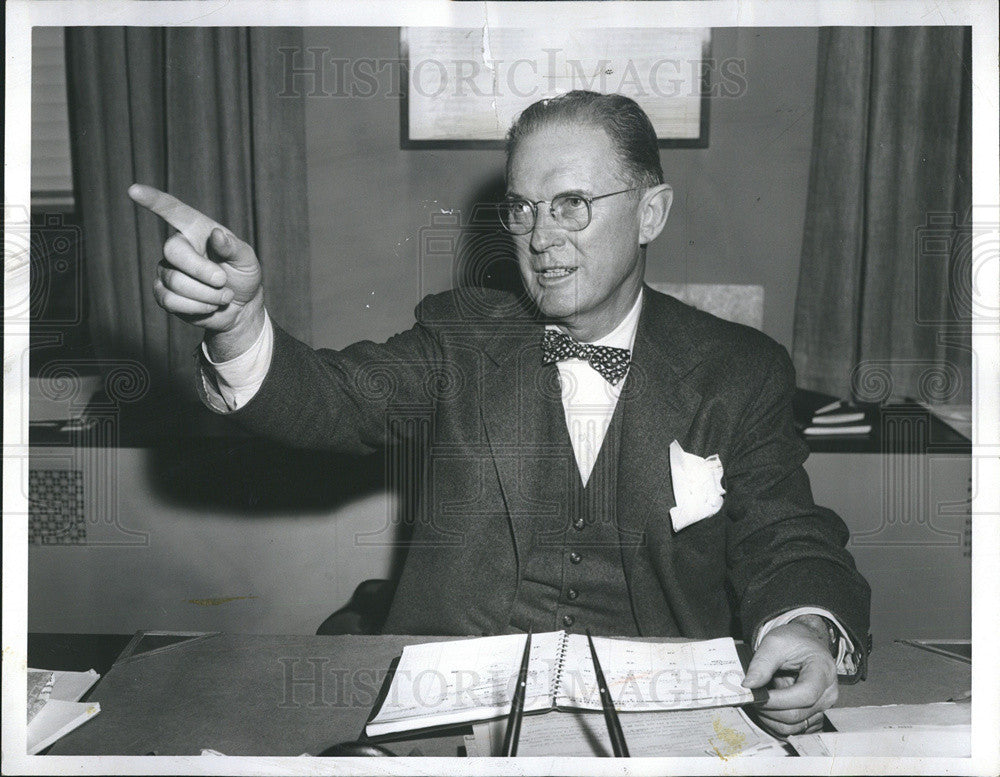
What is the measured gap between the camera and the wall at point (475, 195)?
57.4 inches

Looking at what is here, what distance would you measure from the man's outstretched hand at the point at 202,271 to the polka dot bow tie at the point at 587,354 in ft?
1.57

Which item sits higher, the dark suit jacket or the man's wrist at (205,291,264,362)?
the man's wrist at (205,291,264,362)

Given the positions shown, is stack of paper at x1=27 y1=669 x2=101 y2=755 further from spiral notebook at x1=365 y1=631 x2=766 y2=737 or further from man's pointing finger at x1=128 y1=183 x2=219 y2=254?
man's pointing finger at x1=128 y1=183 x2=219 y2=254

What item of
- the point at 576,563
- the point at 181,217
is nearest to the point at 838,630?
the point at 576,563

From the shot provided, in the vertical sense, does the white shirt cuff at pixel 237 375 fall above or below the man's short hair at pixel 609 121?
below

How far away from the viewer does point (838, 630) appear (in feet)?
4.09

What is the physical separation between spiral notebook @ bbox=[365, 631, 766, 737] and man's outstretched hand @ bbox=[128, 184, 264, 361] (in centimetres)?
55

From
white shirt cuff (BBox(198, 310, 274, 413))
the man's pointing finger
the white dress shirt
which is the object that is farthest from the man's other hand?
the man's pointing finger

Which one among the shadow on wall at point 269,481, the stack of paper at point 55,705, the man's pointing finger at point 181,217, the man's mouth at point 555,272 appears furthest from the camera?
the shadow on wall at point 269,481

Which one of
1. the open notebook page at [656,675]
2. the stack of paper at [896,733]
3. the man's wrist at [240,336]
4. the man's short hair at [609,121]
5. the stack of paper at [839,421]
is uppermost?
the man's short hair at [609,121]

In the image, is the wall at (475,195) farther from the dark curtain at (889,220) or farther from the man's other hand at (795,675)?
the man's other hand at (795,675)

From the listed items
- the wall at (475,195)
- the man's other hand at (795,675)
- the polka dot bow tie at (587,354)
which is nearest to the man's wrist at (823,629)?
the man's other hand at (795,675)

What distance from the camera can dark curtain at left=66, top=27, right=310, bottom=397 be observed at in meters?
1.41

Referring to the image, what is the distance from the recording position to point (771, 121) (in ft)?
4.90
